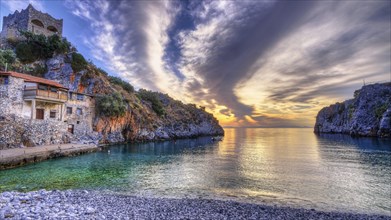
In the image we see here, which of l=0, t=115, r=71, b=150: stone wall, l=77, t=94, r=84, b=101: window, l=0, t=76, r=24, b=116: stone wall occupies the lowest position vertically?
l=0, t=115, r=71, b=150: stone wall

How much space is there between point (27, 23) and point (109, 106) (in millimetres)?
33725

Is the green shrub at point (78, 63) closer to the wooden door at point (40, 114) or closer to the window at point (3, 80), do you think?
the wooden door at point (40, 114)

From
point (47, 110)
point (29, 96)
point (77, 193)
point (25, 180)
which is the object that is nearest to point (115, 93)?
point (47, 110)

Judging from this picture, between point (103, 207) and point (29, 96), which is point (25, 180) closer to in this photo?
point (103, 207)

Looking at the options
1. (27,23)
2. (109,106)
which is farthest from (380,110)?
(27,23)

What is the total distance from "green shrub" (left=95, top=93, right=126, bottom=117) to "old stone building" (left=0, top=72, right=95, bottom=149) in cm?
817

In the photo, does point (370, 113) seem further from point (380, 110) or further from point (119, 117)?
point (119, 117)

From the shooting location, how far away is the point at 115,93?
59.8 m

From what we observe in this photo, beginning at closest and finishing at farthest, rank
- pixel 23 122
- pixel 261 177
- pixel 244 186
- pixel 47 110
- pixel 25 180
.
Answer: pixel 25 180
pixel 244 186
pixel 261 177
pixel 23 122
pixel 47 110

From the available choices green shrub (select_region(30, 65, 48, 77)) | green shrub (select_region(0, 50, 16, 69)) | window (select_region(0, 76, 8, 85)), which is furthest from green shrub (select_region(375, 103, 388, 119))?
green shrub (select_region(0, 50, 16, 69))

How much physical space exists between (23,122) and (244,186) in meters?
37.6

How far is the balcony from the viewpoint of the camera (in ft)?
115

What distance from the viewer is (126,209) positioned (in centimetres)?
1217

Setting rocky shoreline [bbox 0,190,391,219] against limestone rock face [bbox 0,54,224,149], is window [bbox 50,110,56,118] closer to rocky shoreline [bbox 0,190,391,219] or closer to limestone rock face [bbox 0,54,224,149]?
limestone rock face [bbox 0,54,224,149]
